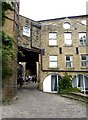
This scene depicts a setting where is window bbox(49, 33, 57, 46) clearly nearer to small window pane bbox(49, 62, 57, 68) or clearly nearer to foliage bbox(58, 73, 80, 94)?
small window pane bbox(49, 62, 57, 68)

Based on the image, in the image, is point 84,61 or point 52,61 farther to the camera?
point 84,61

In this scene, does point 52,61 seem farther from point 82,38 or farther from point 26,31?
point 26,31

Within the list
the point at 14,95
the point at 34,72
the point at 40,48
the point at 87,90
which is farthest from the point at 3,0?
the point at 34,72

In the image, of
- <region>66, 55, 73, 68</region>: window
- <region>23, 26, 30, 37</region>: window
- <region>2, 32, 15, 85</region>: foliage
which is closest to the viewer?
<region>2, 32, 15, 85</region>: foliage

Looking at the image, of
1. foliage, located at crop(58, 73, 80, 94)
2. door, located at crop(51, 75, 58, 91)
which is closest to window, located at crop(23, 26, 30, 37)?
door, located at crop(51, 75, 58, 91)

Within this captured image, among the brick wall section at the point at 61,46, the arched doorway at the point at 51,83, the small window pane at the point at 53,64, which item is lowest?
the arched doorway at the point at 51,83

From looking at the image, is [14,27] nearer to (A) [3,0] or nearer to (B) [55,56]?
(A) [3,0]

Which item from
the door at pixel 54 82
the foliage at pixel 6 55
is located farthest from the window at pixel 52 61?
the foliage at pixel 6 55

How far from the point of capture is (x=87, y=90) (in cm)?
2930

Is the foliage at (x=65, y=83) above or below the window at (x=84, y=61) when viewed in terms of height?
below

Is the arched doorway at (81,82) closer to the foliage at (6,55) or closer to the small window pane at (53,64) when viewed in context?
the small window pane at (53,64)

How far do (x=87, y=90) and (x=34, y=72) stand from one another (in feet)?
78.4

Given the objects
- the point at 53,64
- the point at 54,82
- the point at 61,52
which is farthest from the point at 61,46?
the point at 54,82

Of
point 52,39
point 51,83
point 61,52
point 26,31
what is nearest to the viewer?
point 26,31
